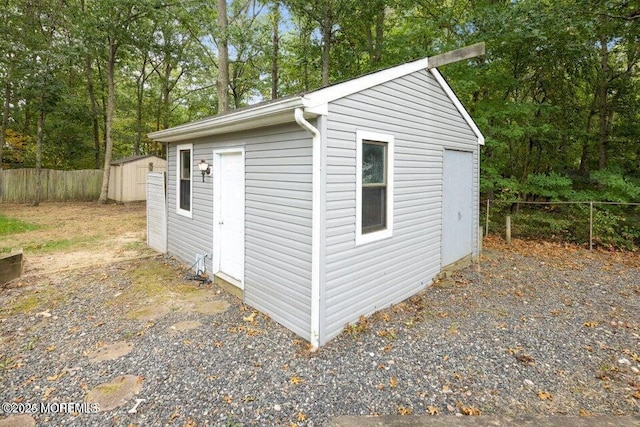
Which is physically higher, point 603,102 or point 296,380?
point 603,102

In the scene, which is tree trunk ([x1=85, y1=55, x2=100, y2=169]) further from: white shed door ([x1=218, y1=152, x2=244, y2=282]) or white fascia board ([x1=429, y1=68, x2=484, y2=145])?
white fascia board ([x1=429, y1=68, x2=484, y2=145])

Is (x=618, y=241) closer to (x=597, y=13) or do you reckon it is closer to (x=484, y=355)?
(x=597, y=13)

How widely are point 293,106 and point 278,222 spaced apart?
1404 mm

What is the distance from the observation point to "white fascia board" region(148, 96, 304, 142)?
3352 millimetres

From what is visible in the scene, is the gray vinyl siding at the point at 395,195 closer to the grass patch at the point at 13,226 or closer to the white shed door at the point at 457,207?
the white shed door at the point at 457,207

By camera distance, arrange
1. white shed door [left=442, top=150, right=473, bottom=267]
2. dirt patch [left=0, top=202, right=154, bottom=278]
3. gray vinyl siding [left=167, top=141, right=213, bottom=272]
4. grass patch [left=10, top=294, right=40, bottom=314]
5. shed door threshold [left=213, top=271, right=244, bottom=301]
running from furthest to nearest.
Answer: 1. dirt patch [left=0, top=202, right=154, bottom=278]
2. white shed door [left=442, top=150, right=473, bottom=267]
3. gray vinyl siding [left=167, top=141, right=213, bottom=272]
4. shed door threshold [left=213, top=271, right=244, bottom=301]
5. grass patch [left=10, top=294, right=40, bottom=314]

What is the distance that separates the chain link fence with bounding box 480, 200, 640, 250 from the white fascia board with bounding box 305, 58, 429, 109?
5099 millimetres

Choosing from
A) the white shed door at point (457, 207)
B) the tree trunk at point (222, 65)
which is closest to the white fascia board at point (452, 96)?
the white shed door at point (457, 207)

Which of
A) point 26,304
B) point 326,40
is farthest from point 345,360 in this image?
point 326,40

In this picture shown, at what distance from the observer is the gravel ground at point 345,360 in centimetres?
262

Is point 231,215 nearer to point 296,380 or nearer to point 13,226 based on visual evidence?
point 296,380

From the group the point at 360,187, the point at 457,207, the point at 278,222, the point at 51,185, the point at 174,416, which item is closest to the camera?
the point at 174,416

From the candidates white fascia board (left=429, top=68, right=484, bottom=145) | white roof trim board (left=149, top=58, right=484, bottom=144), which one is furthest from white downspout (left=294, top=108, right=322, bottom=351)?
white fascia board (left=429, top=68, right=484, bottom=145)

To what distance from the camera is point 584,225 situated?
800 centimetres
